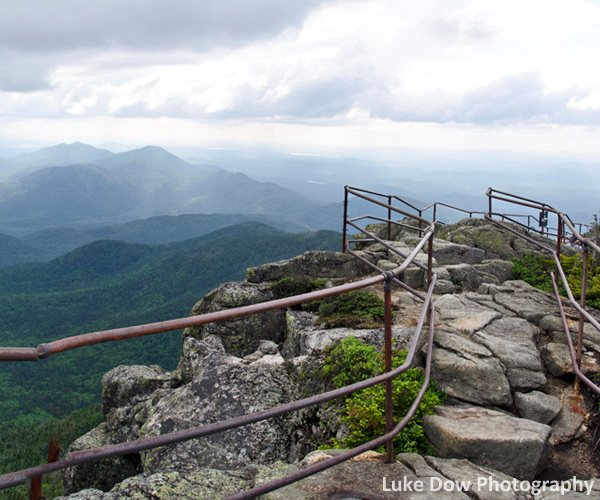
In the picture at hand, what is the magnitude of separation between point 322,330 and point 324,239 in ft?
389

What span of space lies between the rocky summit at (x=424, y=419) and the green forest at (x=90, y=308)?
3356 centimetres

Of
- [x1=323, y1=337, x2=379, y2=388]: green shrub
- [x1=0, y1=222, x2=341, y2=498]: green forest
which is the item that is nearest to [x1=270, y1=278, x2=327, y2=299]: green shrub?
[x1=323, y1=337, x2=379, y2=388]: green shrub

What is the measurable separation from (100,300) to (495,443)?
126 meters

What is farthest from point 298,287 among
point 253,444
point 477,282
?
point 253,444

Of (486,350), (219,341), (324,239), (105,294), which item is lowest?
(105,294)

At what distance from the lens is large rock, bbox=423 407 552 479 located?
378 cm

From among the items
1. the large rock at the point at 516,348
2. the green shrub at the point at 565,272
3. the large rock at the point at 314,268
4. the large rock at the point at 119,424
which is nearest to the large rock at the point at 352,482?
the large rock at the point at 516,348

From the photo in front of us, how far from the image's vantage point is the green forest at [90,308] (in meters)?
59.0

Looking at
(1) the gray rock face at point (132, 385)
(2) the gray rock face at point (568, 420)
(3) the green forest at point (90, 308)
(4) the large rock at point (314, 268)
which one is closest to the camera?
(2) the gray rock face at point (568, 420)

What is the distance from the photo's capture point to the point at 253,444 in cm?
529

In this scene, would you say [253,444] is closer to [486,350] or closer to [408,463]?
[408,463]

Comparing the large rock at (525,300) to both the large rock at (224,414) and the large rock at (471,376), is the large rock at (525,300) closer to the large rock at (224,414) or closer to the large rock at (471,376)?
the large rock at (471,376)

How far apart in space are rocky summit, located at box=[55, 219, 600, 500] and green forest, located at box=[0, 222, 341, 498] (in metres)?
33.6

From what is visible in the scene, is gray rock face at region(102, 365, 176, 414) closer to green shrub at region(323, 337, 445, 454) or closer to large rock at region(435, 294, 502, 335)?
green shrub at region(323, 337, 445, 454)
